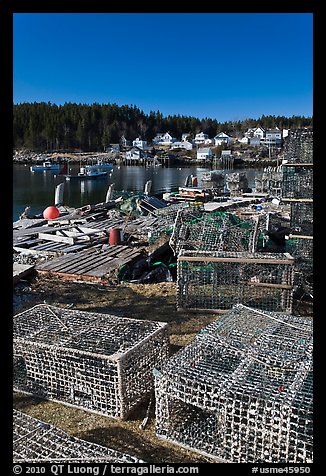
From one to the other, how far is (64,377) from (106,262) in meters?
5.04

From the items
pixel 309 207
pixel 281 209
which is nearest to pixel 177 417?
pixel 309 207

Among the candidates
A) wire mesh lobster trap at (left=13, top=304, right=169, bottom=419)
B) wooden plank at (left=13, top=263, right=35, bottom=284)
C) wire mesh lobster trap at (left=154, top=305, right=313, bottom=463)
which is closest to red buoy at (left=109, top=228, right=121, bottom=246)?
wooden plank at (left=13, top=263, right=35, bottom=284)

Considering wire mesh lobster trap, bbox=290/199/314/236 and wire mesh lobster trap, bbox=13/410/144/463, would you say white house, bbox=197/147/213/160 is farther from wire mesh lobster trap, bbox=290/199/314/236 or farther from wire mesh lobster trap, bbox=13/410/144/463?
wire mesh lobster trap, bbox=13/410/144/463

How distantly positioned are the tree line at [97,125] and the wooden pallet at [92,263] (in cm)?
8954

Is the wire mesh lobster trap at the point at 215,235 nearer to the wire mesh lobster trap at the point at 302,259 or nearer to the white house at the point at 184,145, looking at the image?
the wire mesh lobster trap at the point at 302,259

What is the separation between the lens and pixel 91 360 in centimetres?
378

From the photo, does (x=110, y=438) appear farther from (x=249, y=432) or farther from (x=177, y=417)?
(x=249, y=432)

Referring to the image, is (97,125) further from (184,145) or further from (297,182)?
(297,182)

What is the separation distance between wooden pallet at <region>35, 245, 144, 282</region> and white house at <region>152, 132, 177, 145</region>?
101657 millimetres

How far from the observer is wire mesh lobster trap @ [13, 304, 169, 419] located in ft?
12.1

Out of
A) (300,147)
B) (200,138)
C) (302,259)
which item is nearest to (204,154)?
(200,138)

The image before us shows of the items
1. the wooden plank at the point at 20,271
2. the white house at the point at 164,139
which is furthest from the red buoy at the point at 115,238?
the white house at the point at 164,139

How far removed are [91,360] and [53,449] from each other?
1.18 meters
